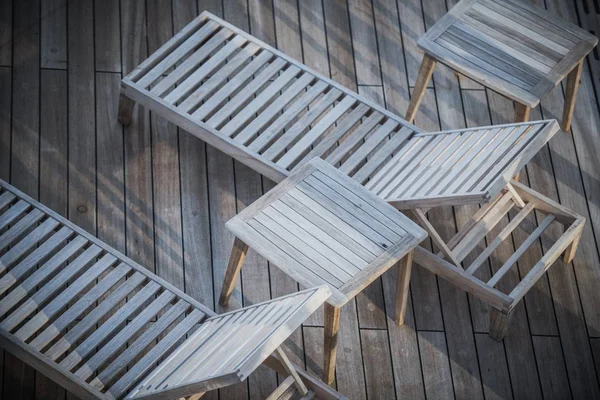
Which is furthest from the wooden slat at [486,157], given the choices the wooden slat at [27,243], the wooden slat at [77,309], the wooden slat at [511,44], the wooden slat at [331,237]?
the wooden slat at [27,243]

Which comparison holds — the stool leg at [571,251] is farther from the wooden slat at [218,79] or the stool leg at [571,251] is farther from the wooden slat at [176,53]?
the wooden slat at [176,53]

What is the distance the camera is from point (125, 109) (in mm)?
4043

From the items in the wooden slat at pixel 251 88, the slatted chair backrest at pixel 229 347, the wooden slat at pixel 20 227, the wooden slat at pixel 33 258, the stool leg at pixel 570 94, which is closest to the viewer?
the slatted chair backrest at pixel 229 347

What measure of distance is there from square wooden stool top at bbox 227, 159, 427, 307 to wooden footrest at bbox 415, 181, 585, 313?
1.07 ft

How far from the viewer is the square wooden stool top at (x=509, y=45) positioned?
3.83 m

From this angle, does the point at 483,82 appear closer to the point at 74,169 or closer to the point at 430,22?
the point at 430,22

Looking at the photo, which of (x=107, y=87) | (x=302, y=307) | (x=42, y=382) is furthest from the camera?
(x=107, y=87)

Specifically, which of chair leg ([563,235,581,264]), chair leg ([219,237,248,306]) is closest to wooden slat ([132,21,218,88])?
chair leg ([219,237,248,306])

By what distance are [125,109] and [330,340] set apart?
142cm

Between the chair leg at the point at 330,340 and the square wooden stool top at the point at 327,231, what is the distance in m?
0.09

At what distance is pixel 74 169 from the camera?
399cm

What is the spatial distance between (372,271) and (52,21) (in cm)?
208

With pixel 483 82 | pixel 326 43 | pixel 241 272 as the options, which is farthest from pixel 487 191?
pixel 326 43

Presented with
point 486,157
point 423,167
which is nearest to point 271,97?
point 423,167
